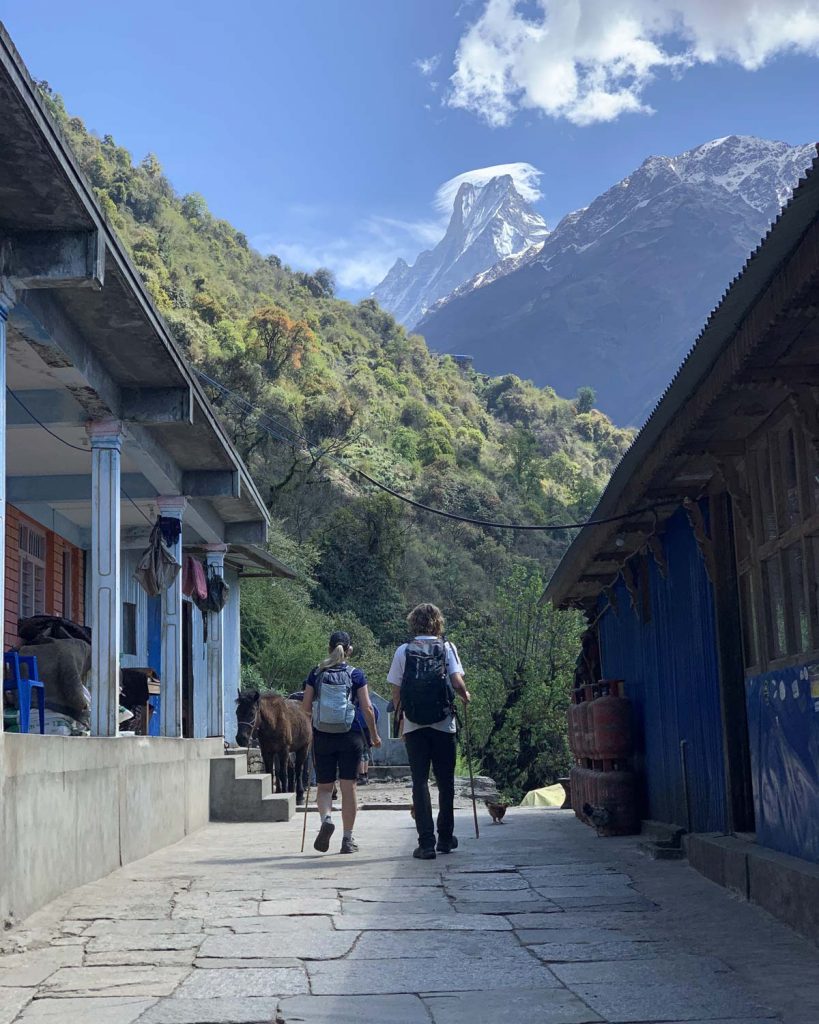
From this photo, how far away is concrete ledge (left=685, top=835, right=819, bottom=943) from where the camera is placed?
19.2ft

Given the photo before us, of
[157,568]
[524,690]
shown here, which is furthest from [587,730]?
[524,690]

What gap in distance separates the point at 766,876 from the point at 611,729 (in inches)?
219

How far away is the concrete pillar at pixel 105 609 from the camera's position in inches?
399

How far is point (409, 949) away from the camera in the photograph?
5.83 m

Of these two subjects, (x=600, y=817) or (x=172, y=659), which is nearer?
(x=600, y=817)

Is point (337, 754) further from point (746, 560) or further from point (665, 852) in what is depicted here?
point (746, 560)

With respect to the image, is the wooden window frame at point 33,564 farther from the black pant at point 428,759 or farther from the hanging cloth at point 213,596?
the black pant at point 428,759

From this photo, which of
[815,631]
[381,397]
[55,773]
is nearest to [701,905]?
[815,631]

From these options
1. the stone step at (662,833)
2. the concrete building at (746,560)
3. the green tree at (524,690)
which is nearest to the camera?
the concrete building at (746,560)

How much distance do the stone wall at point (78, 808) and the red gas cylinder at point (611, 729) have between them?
413cm

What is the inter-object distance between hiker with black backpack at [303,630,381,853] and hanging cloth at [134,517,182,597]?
138 inches

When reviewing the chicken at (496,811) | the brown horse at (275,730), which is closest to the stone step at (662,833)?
the chicken at (496,811)

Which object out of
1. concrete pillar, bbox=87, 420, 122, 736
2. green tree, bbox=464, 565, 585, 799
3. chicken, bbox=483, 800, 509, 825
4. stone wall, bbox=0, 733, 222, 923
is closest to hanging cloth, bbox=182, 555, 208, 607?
stone wall, bbox=0, 733, 222, 923

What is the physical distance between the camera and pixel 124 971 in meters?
5.48
